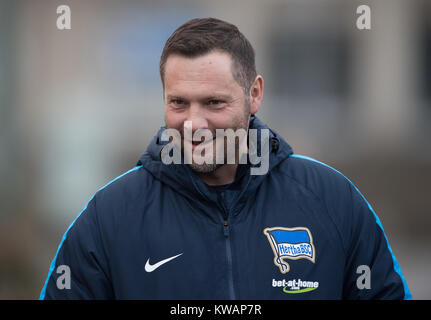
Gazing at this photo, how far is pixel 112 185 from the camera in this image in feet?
7.67

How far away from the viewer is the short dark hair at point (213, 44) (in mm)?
2254

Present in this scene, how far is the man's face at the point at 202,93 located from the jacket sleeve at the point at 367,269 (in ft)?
2.03

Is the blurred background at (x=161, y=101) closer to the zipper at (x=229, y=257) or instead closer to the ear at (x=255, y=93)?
the ear at (x=255, y=93)

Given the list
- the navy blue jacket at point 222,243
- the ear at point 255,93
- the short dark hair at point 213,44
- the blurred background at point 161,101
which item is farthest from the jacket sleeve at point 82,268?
the blurred background at point 161,101

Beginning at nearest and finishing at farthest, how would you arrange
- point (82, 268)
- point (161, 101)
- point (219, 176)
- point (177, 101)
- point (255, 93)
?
point (82, 268) < point (177, 101) < point (219, 176) < point (255, 93) < point (161, 101)

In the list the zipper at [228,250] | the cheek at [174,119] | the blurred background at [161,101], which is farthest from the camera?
the blurred background at [161,101]

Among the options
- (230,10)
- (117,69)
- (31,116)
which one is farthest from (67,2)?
(230,10)

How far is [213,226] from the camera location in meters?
2.20

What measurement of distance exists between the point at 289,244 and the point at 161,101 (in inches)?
204

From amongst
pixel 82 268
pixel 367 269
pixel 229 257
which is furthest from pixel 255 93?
pixel 82 268

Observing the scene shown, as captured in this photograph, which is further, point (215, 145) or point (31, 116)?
point (31, 116)

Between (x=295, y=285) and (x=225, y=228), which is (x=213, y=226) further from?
(x=295, y=285)
